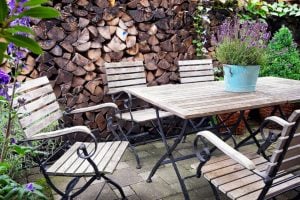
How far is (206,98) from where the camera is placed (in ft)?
7.42

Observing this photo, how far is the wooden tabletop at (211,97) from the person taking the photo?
197cm

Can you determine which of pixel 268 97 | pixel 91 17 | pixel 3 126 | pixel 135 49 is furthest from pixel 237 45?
pixel 3 126

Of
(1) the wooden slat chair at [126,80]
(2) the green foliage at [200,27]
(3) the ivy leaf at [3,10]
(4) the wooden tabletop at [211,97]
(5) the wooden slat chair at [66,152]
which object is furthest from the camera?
(2) the green foliage at [200,27]

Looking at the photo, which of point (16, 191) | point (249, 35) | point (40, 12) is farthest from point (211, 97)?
point (40, 12)

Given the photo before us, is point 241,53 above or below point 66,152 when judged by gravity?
above

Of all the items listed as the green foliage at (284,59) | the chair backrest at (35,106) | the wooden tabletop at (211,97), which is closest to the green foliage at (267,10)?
the green foliage at (284,59)

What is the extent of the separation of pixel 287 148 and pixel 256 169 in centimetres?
20

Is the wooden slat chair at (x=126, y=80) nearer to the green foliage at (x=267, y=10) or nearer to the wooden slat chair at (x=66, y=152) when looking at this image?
the wooden slat chair at (x=66, y=152)

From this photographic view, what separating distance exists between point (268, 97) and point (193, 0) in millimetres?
1874

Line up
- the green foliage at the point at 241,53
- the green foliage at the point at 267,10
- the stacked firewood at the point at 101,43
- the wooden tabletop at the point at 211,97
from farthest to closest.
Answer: the green foliage at the point at 267,10 < the stacked firewood at the point at 101,43 < the green foliage at the point at 241,53 < the wooden tabletop at the point at 211,97

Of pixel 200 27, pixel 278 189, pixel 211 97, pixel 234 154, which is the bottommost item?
pixel 278 189

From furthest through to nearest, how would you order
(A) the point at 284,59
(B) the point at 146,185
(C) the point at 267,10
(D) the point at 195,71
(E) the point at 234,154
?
(C) the point at 267,10
(A) the point at 284,59
(D) the point at 195,71
(B) the point at 146,185
(E) the point at 234,154

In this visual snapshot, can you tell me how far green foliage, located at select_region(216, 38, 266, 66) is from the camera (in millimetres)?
2303

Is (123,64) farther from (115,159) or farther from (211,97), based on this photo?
(115,159)
